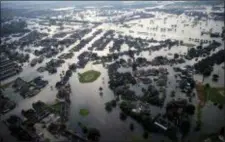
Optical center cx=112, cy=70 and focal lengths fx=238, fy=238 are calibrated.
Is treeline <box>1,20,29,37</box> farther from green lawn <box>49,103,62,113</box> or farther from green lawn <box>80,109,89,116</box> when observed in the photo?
green lawn <box>80,109,89,116</box>

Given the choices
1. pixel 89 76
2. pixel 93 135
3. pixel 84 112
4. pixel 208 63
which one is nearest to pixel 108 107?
pixel 84 112

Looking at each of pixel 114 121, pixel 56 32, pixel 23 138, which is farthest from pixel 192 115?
pixel 56 32

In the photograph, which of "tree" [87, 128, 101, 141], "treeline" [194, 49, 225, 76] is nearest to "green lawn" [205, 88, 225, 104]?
"treeline" [194, 49, 225, 76]

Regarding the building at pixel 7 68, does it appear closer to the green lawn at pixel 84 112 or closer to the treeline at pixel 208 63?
the green lawn at pixel 84 112

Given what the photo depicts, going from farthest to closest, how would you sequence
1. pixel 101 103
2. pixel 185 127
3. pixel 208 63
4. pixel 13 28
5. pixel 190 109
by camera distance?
1. pixel 13 28
2. pixel 208 63
3. pixel 101 103
4. pixel 190 109
5. pixel 185 127

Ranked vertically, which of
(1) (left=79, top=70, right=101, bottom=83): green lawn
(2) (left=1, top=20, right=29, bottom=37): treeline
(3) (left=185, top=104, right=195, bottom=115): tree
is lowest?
(1) (left=79, top=70, right=101, bottom=83): green lawn

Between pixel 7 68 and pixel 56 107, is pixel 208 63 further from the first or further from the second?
pixel 7 68
